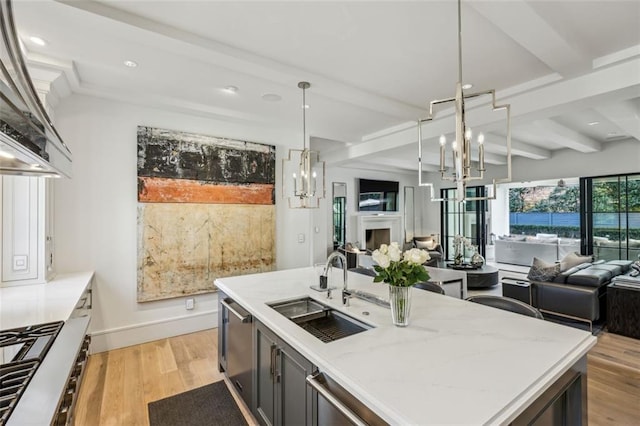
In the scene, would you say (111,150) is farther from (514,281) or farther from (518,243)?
(518,243)

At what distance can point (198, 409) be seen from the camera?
2.32 m

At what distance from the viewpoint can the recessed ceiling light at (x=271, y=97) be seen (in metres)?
3.33

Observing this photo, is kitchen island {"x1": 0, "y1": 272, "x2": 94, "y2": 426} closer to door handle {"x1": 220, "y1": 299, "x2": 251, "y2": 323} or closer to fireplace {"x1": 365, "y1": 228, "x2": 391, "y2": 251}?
door handle {"x1": 220, "y1": 299, "x2": 251, "y2": 323}

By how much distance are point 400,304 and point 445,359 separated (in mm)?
383

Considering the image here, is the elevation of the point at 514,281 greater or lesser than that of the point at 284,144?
lesser

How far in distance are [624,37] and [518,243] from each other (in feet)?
23.2

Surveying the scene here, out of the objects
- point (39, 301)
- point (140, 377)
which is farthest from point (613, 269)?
point (39, 301)

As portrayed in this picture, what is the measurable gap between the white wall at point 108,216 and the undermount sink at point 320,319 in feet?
7.26

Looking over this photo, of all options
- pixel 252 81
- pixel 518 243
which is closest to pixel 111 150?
pixel 252 81

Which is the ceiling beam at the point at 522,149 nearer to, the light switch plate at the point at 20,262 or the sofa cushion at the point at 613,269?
the sofa cushion at the point at 613,269

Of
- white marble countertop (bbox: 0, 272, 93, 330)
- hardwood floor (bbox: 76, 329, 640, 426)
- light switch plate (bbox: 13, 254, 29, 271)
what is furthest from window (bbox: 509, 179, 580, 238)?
light switch plate (bbox: 13, 254, 29, 271)

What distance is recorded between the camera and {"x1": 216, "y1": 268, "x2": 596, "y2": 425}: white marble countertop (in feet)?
3.20

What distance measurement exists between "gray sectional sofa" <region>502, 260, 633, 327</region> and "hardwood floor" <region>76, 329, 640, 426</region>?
1.17ft

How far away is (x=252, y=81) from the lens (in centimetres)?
299
